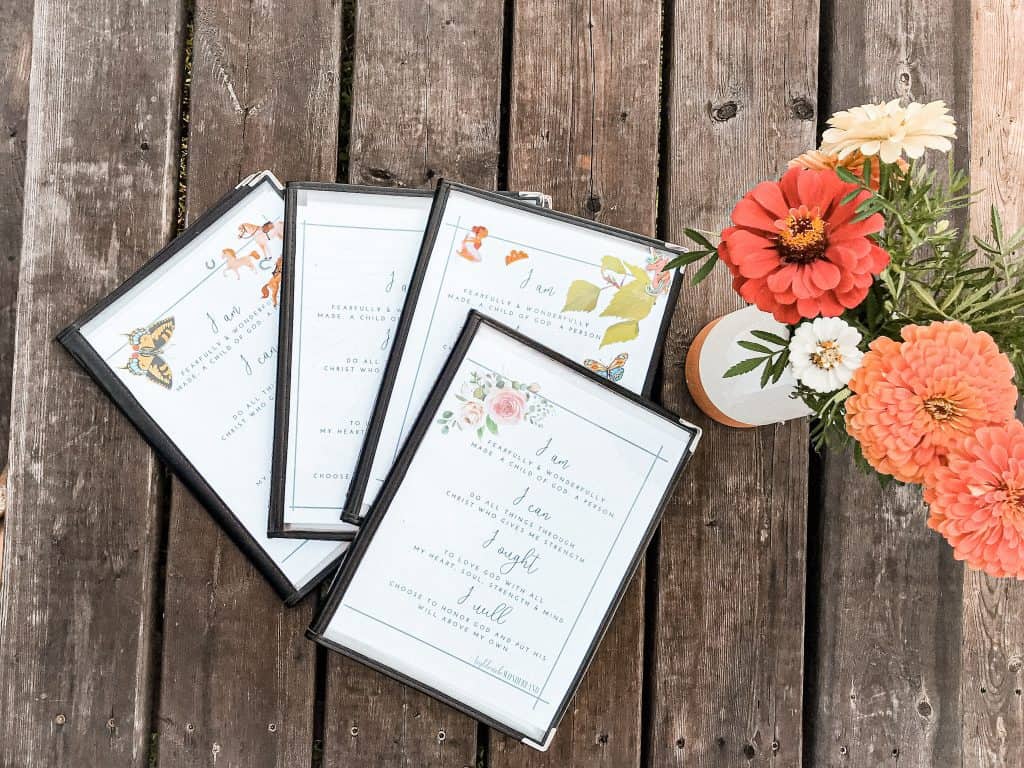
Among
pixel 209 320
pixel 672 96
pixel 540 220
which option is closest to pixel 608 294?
pixel 540 220

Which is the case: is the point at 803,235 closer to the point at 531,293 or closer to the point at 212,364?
the point at 531,293

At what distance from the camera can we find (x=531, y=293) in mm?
753

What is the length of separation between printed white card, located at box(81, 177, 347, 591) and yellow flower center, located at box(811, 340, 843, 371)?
0.49 meters

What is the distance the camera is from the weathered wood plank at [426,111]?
2.55 ft

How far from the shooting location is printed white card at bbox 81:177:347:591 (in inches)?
29.3

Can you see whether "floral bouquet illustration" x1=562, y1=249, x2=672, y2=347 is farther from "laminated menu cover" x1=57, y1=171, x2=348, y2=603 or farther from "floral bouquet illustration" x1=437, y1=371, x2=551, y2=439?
"laminated menu cover" x1=57, y1=171, x2=348, y2=603

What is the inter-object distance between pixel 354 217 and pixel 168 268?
194 millimetres

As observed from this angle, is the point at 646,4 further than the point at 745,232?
Yes

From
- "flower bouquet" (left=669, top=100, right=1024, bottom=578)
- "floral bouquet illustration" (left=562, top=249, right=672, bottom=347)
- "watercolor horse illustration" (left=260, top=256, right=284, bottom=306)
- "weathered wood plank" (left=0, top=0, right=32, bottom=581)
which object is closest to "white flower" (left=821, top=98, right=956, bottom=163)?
"flower bouquet" (left=669, top=100, right=1024, bottom=578)

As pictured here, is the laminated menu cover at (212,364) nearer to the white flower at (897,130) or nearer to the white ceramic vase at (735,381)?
the white ceramic vase at (735,381)

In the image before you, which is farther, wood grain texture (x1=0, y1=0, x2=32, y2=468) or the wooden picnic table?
wood grain texture (x1=0, y1=0, x2=32, y2=468)

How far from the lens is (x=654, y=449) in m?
0.75

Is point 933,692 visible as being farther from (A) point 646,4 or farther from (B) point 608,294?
(A) point 646,4

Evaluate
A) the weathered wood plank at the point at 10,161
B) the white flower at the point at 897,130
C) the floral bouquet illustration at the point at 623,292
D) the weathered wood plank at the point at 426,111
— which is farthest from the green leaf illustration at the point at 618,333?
the weathered wood plank at the point at 10,161
